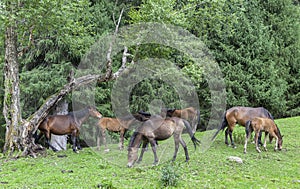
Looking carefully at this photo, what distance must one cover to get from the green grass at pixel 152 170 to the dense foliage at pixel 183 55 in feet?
11.3

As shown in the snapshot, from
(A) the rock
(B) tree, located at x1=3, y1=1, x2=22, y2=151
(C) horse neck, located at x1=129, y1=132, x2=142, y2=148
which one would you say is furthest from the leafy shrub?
(B) tree, located at x1=3, y1=1, x2=22, y2=151

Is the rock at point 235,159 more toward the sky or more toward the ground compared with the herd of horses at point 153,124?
more toward the ground

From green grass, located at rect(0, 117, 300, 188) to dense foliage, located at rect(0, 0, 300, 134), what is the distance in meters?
3.45

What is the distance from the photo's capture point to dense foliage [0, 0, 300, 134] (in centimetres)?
1216

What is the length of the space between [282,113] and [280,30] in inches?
209

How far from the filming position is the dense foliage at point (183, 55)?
12156 millimetres

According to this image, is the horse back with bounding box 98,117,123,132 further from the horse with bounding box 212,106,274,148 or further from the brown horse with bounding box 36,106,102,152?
the horse with bounding box 212,106,274,148

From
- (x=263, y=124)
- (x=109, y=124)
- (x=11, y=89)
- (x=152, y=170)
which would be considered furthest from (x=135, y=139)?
(x=11, y=89)

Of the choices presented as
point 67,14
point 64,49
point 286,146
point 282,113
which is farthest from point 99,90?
point 282,113

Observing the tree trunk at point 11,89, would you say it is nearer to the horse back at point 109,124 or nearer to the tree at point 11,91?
the tree at point 11,91

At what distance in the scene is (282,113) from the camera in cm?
2052

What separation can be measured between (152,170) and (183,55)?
23.6ft

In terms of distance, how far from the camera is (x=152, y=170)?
28.9 ft

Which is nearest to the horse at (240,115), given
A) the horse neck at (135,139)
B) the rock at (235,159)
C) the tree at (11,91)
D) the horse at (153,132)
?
the rock at (235,159)
